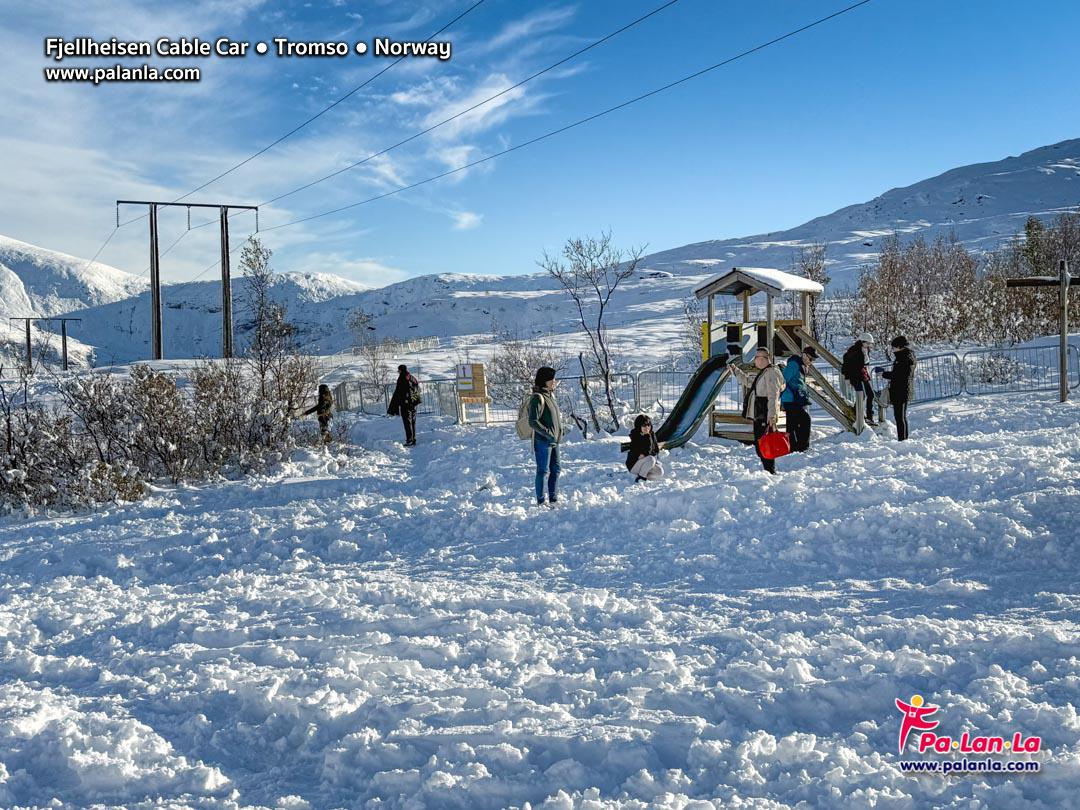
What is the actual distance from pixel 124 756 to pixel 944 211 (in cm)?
14897

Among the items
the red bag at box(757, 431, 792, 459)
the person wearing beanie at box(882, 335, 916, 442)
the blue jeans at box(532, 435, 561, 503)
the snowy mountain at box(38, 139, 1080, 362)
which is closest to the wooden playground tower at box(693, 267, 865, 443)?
the person wearing beanie at box(882, 335, 916, 442)

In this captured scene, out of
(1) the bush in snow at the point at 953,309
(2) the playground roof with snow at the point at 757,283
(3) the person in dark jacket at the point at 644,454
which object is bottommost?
(3) the person in dark jacket at the point at 644,454

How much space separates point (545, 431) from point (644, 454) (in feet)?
6.30

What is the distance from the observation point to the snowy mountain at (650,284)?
275ft

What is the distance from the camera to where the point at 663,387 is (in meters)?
23.0

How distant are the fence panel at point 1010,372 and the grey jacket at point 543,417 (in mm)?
13504

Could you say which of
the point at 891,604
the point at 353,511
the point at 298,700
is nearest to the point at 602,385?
the point at 353,511

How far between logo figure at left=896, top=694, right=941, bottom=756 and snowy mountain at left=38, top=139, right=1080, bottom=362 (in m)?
34.9

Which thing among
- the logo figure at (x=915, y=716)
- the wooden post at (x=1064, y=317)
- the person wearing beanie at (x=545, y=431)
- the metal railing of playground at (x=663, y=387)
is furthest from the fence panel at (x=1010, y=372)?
the logo figure at (x=915, y=716)

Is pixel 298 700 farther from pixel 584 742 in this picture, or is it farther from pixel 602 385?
pixel 602 385

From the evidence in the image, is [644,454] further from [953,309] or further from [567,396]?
[953,309]

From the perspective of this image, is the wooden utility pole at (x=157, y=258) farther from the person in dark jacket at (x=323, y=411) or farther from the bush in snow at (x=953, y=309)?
the bush in snow at (x=953, y=309)

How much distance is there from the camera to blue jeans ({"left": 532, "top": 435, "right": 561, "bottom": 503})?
33.1 ft

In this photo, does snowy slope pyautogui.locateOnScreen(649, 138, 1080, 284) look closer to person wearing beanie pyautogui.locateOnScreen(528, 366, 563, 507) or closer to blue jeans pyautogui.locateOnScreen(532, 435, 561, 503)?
person wearing beanie pyautogui.locateOnScreen(528, 366, 563, 507)
